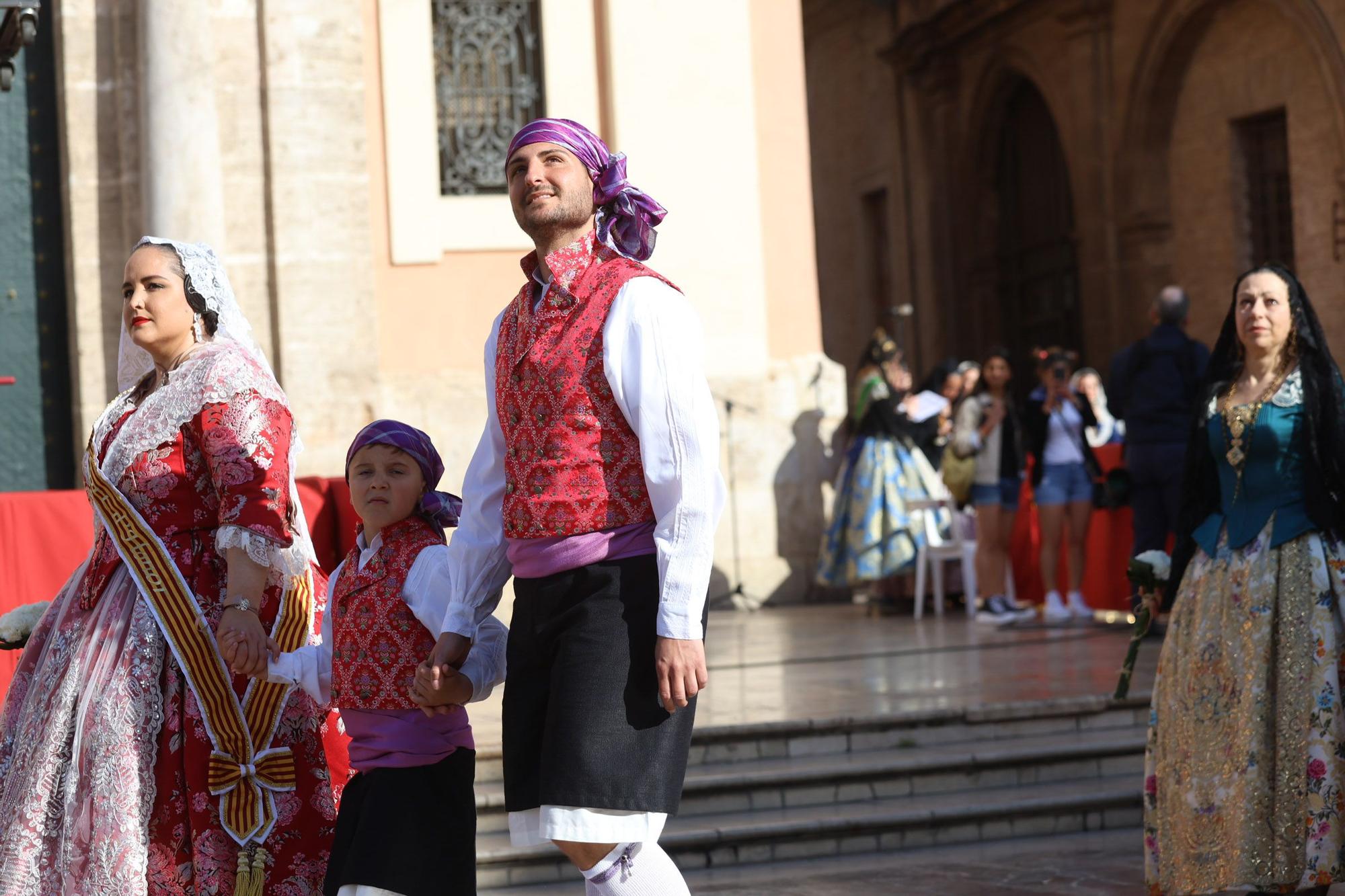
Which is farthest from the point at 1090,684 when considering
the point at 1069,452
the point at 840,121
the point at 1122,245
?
the point at 840,121

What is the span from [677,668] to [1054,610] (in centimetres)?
787

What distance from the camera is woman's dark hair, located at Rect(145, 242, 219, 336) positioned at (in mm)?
4289

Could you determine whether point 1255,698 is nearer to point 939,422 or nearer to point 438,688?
point 438,688

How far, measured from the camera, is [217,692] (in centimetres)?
414

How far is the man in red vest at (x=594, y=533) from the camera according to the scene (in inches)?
136

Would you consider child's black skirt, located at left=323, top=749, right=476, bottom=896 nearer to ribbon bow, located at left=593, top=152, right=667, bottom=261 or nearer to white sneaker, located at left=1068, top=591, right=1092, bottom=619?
ribbon bow, located at left=593, top=152, right=667, bottom=261

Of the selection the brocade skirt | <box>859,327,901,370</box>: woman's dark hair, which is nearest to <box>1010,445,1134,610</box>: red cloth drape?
<box>859,327,901,370</box>: woman's dark hair

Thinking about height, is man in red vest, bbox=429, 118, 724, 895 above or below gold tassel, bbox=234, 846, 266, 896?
above

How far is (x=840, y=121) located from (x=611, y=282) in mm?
18836

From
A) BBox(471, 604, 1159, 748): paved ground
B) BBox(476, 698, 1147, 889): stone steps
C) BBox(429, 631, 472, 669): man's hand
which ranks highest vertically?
BBox(429, 631, 472, 669): man's hand

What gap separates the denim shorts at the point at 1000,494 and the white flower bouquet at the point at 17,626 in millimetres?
7140

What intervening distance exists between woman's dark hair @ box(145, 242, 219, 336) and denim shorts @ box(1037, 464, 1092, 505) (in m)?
7.15

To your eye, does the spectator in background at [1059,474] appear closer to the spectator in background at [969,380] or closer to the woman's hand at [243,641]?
the spectator in background at [969,380]

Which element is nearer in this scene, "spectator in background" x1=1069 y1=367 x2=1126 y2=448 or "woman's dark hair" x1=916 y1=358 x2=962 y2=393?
"woman's dark hair" x1=916 y1=358 x2=962 y2=393
